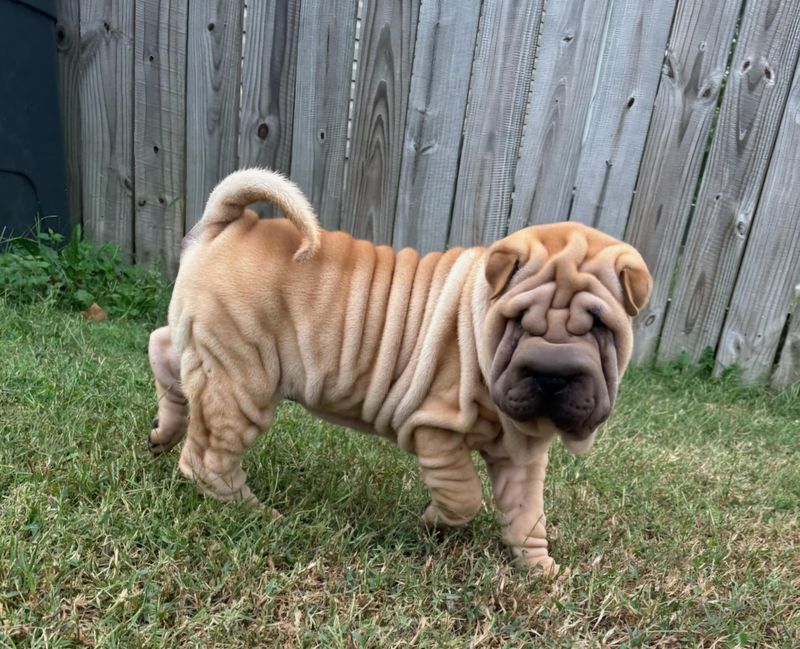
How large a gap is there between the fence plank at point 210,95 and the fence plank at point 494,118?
5.11 ft

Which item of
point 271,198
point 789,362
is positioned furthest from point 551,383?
point 789,362

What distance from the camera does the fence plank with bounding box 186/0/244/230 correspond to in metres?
4.28

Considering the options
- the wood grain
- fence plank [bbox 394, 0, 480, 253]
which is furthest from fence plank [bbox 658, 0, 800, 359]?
fence plank [bbox 394, 0, 480, 253]

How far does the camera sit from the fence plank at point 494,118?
13.6 ft

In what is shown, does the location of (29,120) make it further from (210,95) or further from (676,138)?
(676,138)

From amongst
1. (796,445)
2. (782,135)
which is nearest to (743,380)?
(796,445)

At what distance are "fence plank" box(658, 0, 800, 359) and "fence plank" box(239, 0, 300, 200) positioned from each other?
2.83 m

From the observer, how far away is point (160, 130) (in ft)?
14.8

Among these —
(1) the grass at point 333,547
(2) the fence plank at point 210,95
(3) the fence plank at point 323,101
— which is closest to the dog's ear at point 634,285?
(1) the grass at point 333,547

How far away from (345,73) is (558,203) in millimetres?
1652

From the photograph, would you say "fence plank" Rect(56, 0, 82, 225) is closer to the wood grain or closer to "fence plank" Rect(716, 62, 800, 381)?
"fence plank" Rect(716, 62, 800, 381)

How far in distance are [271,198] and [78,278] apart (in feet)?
9.07

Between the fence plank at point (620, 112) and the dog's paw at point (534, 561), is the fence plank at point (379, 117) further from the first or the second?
the dog's paw at point (534, 561)

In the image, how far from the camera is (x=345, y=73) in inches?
169
